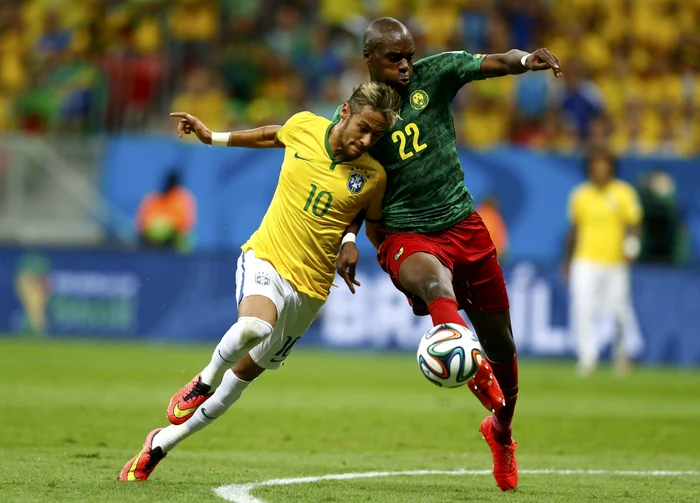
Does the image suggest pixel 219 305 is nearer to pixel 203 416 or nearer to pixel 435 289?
pixel 203 416

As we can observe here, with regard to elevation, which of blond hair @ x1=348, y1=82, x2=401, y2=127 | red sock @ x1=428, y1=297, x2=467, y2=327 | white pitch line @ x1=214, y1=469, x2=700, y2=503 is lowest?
white pitch line @ x1=214, y1=469, x2=700, y2=503

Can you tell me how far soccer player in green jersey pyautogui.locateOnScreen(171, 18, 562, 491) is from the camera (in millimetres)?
6734

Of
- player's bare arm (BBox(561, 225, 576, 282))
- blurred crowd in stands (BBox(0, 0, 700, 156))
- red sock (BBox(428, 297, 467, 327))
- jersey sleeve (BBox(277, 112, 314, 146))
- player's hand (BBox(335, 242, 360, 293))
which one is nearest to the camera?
red sock (BBox(428, 297, 467, 327))

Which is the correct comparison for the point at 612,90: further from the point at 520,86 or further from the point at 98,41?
the point at 98,41

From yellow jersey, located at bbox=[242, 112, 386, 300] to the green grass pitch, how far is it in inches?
48.5

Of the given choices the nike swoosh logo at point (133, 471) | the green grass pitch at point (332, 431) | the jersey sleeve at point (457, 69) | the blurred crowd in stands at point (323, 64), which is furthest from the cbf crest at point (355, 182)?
the blurred crowd in stands at point (323, 64)

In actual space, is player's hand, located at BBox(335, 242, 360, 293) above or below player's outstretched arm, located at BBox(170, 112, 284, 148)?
below

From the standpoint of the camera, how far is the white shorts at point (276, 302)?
21.8ft

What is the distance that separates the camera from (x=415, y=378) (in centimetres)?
1505

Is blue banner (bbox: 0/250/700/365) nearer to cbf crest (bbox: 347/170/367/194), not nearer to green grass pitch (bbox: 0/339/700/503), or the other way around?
green grass pitch (bbox: 0/339/700/503)

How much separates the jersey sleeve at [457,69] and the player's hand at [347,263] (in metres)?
1.15

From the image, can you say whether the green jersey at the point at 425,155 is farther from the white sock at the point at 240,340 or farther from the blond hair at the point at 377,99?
the white sock at the point at 240,340

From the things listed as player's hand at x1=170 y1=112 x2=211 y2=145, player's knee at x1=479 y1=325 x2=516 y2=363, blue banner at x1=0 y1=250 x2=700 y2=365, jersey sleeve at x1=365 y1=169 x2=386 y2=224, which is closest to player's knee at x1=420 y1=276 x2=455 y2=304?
jersey sleeve at x1=365 y1=169 x2=386 y2=224

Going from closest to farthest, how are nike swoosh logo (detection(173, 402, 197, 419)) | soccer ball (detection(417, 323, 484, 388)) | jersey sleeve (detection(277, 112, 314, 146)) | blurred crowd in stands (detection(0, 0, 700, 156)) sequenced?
soccer ball (detection(417, 323, 484, 388)), nike swoosh logo (detection(173, 402, 197, 419)), jersey sleeve (detection(277, 112, 314, 146)), blurred crowd in stands (detection(0, 0, 700, 156))
